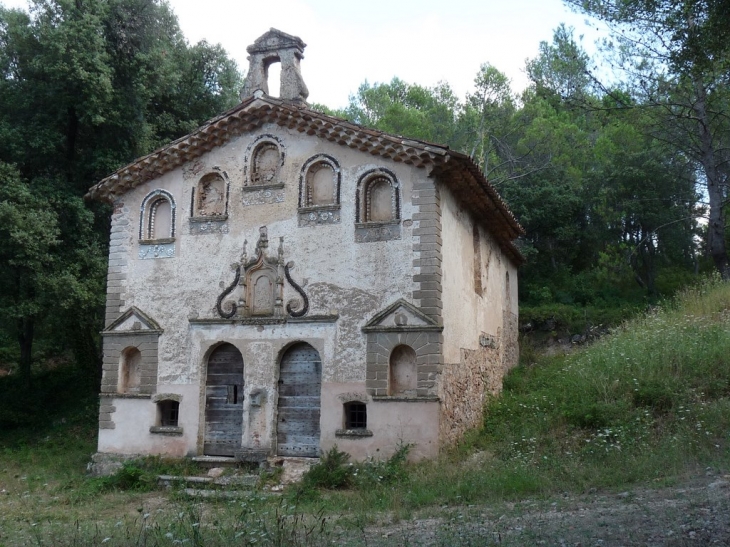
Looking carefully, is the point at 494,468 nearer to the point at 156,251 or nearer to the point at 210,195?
the point at 210,195

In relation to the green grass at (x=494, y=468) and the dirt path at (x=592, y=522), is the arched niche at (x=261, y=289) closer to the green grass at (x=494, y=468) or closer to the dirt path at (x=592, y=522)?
the green grass at (x=494, y=468)

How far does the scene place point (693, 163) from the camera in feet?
91.0

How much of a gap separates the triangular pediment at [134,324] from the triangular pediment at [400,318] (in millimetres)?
4830

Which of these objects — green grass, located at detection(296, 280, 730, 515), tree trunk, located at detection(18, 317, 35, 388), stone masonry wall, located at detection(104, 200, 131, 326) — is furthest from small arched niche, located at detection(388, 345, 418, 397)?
tree trunk, located at detection(18, 317, 35, 388)

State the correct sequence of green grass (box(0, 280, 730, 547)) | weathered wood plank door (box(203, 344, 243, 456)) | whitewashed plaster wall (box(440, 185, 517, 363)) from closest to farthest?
green grass (box(0, 280, 730, 547)) → whitewashed plaster wall (box(440, 185, 517, 363)) → weathered wood plank door (box(203, 344, 243, 456))

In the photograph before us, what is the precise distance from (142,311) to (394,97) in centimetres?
2510

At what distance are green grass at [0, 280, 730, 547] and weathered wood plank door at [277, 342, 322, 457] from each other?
3.99 feet

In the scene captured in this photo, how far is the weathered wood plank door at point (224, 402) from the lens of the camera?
13961 millimetres

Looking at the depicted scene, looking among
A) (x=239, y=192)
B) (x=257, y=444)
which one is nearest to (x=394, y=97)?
(x=239, y=192)

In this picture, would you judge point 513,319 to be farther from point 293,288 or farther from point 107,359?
point 107,359

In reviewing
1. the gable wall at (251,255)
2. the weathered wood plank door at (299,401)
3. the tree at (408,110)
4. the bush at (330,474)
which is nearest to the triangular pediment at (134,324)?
the gable wall at (251,255)

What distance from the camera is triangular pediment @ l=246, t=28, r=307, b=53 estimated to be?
15.8 m

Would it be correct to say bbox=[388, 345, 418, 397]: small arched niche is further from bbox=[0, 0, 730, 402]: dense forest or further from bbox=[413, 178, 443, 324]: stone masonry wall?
bbox=[0, 0, 730, 402]: dense forest

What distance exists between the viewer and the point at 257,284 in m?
14.3
